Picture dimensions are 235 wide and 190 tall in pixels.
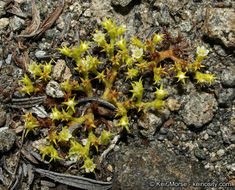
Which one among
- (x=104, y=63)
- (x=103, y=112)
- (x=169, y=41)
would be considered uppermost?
(x=169, y=41)

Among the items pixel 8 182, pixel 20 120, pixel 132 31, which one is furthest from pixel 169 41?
pixel 8 182

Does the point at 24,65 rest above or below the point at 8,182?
above

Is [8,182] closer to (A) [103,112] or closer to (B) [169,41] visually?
(A) [103,112]

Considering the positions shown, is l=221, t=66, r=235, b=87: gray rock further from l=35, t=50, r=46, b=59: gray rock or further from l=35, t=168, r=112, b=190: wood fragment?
l=35, t=50, r=46, b=59: gray rock

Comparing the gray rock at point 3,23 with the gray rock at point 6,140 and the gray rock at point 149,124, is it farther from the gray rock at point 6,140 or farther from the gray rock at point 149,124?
the gray rock at point 149,124

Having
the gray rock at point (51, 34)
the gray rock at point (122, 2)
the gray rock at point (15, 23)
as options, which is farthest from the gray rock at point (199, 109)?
the gray rock at point (15, 23)

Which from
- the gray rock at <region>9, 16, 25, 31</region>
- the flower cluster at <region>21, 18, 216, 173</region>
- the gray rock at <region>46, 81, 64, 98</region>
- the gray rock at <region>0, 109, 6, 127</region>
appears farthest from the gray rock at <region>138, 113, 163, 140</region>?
the gray rock at <region>9, 16, 25, 31</region>
